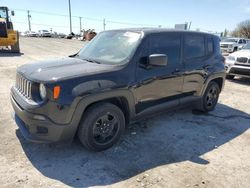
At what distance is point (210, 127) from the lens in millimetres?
4918

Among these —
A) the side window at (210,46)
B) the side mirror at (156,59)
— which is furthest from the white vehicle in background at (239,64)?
the side mirror at (156,59)

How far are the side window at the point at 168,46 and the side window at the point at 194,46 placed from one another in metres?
0.22

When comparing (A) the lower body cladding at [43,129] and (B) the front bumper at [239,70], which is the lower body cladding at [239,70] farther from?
(A) the lower body cladding at [43,129]

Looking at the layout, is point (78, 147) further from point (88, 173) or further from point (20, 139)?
point (20, 139)

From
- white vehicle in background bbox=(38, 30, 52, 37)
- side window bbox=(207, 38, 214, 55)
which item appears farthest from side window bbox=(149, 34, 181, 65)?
white vehicle in background bbox=(38, 30, 52, 37)

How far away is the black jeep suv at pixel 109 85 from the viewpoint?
10.5ft

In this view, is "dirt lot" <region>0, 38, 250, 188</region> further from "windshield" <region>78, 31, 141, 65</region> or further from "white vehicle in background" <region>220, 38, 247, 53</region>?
"white vehicle in background" <region>220, 38, 247, 53</region>

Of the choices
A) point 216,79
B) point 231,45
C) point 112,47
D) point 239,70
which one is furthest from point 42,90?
point 231,45

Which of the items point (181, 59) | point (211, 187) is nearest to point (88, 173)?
point (211, 187)

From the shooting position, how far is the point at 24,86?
3594 mm

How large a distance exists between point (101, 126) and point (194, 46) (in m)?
2.64

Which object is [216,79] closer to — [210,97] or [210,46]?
[210,97]

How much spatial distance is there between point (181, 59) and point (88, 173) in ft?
8.85

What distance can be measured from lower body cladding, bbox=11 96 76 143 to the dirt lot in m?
0.38
